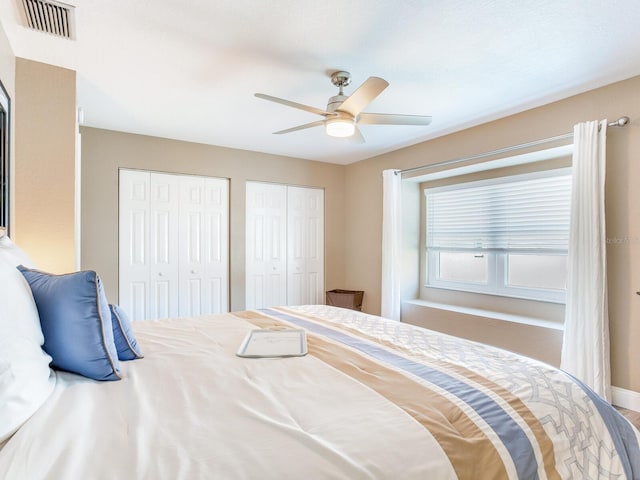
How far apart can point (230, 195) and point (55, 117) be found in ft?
6.93

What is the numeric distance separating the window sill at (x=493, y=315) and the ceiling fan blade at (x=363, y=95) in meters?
2.37

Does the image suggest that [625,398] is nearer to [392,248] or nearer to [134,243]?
[392,248]

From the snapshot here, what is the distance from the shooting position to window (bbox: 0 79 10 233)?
1.94m

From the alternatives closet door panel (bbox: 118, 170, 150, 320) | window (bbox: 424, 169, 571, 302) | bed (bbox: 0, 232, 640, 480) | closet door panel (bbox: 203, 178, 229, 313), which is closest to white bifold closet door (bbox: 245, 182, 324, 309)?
closet door panel (bbox: 203, 178, 229, 313)

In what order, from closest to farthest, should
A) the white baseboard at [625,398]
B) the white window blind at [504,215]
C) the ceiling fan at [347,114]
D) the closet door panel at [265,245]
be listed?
the ceiling fan at [347,114] → the white baseboard at [625,398] → the white window blind at [504,215] → the closet door panel at [265,245]

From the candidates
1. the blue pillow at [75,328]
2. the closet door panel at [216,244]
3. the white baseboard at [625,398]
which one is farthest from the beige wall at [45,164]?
the white baseboard at [625,398]

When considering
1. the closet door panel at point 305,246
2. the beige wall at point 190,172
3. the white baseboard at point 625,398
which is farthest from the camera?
the closet door panel at point 305,246

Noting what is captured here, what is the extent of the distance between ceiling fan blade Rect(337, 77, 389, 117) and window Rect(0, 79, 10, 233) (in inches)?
75.2

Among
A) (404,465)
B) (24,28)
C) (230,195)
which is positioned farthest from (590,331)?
(24,28)

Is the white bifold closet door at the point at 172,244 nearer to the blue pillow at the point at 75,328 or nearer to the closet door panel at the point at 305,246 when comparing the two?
the closet door panel at the point at 305,246

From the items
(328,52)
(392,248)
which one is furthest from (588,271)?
(328,52)

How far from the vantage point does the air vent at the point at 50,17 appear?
1.80 metres

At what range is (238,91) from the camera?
2771 mm

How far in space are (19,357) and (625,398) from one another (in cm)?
344
